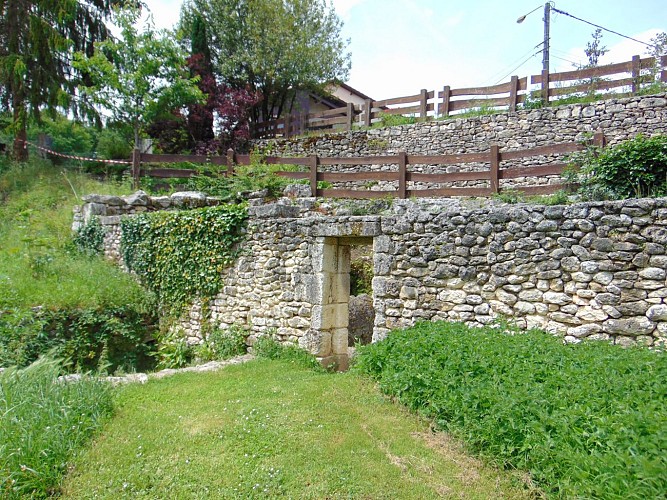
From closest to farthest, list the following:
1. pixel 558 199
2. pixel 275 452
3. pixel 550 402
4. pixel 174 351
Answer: pixel 550 402 → pixel 275 452 → pixel 558 199 → pixel 174 351

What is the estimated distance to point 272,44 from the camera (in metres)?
18.3

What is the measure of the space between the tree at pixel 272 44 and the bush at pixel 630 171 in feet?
47.7

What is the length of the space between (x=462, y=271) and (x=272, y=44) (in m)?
15.4

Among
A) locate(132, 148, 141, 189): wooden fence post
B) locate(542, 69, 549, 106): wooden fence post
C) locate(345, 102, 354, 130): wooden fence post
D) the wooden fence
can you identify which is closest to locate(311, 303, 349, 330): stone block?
the wooden fence

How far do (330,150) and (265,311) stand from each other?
10304 millimetres

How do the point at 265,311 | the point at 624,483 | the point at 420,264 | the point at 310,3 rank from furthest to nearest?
the point at 310,3
the point at 265,311
the point at 420,264
the point at 624,483

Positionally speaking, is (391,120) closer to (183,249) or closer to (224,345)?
(183,249)

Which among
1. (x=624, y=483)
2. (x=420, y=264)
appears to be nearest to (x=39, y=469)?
(x=624, y=483)

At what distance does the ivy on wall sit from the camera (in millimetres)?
8508

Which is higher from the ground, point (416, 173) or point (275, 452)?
point (416, 173)

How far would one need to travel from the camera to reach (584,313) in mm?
5312

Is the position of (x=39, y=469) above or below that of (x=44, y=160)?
below

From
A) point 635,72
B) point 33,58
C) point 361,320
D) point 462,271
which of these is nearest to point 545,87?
point 635,72

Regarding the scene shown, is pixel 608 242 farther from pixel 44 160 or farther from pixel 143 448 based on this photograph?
pixel 44 160
